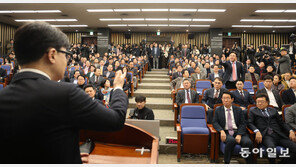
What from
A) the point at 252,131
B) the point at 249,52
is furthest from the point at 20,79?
the point at 249,52

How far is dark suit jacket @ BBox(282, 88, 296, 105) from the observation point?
146 inches

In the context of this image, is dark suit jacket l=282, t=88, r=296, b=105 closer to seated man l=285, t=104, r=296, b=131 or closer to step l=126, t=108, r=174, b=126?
seated man l=285, t=104, r=296, b=131

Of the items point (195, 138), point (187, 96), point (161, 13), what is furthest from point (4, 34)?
point (195, 138)

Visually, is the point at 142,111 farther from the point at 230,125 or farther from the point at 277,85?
the point at 277,85

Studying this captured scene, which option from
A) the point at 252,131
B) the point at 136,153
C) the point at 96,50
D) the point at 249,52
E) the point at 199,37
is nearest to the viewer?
the point at 136,153

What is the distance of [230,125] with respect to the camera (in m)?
2.97

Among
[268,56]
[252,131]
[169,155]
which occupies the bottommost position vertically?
[169,155]

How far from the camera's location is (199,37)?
13188 mm

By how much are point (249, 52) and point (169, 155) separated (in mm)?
7884

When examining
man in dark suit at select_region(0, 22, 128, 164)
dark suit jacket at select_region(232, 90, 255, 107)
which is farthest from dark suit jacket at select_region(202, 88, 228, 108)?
man in dark suit at select_region(0, 22, 128, 164)

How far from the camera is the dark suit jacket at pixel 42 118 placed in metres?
0.54

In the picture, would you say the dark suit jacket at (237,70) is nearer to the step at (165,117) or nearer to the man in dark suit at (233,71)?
the man in dark suit at (233,71)

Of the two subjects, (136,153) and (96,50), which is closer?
(136,153)

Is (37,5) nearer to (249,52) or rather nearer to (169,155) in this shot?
(169,155)
